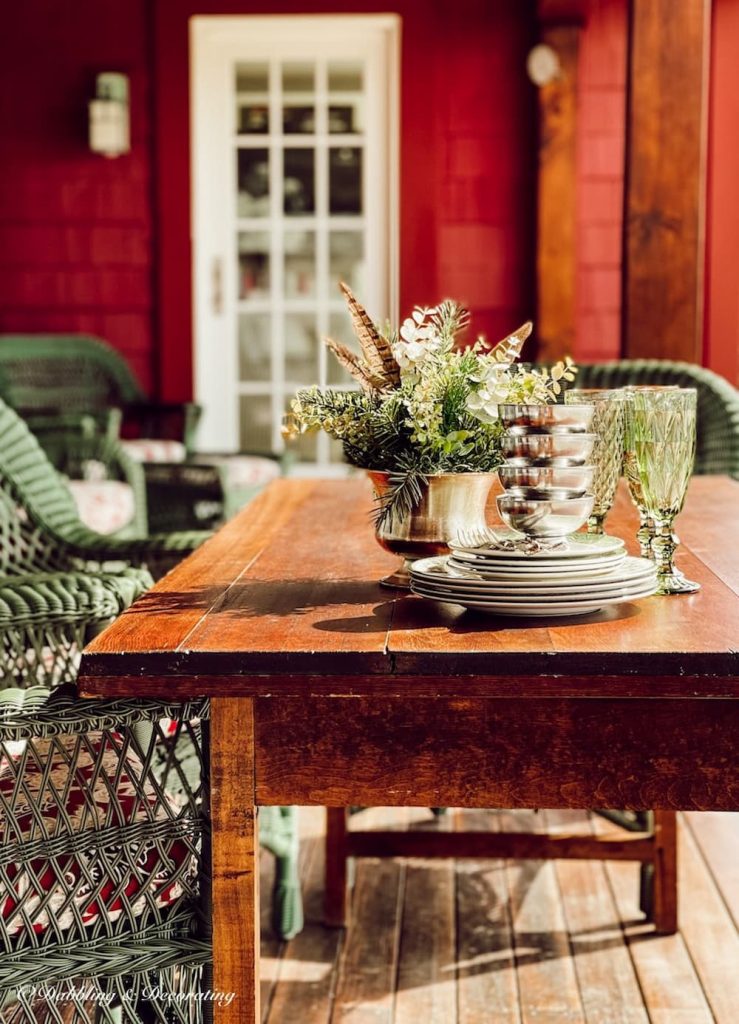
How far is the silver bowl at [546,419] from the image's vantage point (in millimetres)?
1485

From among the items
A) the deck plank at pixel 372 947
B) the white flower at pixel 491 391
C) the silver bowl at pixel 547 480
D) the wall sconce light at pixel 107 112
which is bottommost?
the deck plank at pixel 372 947

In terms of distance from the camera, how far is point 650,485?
1.61 meters

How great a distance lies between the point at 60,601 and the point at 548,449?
765 millimetres

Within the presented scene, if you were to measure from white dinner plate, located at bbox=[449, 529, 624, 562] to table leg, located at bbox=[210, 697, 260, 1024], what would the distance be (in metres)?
0.32

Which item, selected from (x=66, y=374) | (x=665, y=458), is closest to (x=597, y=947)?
(x=665, y=458)

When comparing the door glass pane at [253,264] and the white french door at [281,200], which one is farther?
the door glass pane at [253,264]

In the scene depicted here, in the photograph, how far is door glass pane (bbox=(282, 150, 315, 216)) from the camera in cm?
642

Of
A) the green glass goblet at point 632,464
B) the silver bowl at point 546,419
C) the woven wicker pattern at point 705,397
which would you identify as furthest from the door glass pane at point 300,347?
the silver bowl at point 546,419

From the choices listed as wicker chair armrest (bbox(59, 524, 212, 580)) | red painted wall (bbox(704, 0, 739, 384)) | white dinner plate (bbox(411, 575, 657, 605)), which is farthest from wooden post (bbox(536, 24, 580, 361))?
white dinner plate (bbox(411, 575, 657, 605))

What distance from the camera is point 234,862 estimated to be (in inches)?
53.4

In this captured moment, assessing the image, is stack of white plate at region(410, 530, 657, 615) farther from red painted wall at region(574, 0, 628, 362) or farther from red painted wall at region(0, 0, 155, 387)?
red painted wall at region(0, 0, 155, 387)

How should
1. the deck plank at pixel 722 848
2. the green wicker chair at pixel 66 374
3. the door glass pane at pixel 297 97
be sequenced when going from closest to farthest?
the deck plank at pixel 722 848 → the green wicker chair at pixel 66 374 → the door glass pane at pixel 297 97

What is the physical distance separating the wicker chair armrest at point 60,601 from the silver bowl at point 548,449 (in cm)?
70

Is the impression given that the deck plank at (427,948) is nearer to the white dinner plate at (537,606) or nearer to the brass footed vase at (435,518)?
the brass footed vase at (435,518)
